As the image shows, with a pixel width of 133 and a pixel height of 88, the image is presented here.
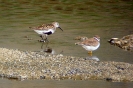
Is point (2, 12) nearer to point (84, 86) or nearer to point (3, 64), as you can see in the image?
point (3, 64)

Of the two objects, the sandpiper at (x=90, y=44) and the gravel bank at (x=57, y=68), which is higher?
the sandpiper at (x=90, y=44)

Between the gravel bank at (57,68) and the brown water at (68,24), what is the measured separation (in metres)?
0.56

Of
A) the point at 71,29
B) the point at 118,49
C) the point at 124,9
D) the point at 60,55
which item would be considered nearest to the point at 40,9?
the point at 124,9

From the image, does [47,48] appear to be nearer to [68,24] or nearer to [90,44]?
[90,44]

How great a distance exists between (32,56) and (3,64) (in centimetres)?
179

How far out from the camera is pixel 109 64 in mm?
20312

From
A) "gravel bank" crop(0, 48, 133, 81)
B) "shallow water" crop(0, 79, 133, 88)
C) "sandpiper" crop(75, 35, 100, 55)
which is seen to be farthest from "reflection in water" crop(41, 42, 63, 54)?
"shallow water" crop(0, 79, 133, 88)

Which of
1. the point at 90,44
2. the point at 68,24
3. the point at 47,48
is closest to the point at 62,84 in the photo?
the point at 90,44

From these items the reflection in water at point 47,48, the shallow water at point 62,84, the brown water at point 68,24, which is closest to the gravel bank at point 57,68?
the shallow water at point 62,84

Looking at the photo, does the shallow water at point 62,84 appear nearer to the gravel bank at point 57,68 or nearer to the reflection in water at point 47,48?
the gravel bank at point 57,68

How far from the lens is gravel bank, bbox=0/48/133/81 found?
1844cm

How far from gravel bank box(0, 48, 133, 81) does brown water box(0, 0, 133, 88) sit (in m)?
0.56

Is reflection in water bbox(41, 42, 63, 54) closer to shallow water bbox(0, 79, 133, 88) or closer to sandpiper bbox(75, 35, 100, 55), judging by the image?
sandpiper bbox(75, 35, 100, 55)

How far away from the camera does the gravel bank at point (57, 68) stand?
18438mm
